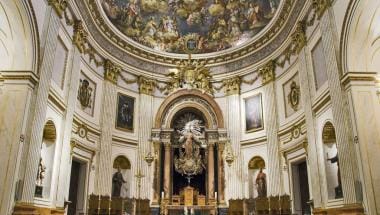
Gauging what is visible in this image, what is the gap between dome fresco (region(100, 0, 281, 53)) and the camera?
1898 cm

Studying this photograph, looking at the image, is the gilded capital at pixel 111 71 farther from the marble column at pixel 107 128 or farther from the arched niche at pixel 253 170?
the arched niche at pixel 253 170

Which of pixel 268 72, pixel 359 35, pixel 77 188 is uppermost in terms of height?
pixel 268 72

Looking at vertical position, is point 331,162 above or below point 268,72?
below

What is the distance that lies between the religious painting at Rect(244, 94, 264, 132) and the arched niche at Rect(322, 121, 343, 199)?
219 inches

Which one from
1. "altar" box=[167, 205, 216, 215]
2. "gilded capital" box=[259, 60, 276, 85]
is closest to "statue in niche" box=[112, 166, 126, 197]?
"altar" box=[167, 205, 216, 215]

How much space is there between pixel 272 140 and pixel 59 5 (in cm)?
1139

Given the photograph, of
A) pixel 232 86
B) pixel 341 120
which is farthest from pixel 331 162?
pixel 232 86

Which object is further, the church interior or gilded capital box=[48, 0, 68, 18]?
gilded capital box=[48, 0, 68, 18]

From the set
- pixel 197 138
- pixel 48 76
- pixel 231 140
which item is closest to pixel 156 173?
pixel 197 138

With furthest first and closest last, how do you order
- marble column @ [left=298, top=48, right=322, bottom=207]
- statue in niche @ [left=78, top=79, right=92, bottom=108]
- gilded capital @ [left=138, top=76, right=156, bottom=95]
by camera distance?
gilded capital @ [left=138, top=76, right=156, bottom=95], statue in niche @ [left=78, top=79, right=92, bottom=108], marble column @ [left=298, top=48, right=322, bottom=207]

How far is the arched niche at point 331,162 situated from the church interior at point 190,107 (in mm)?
50

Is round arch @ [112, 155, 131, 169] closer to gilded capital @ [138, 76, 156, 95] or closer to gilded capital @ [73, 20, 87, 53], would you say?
gilded capital @ [138, 76, 156, 95]

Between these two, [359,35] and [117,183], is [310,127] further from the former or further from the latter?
[117,183]

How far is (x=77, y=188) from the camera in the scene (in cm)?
1500
